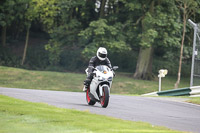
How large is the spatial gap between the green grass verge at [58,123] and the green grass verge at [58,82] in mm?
24090

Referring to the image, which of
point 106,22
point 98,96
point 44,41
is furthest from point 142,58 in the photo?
point 98,96

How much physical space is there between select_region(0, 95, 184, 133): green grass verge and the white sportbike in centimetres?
252

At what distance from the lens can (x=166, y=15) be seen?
38406 millimetres

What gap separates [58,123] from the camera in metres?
9.03

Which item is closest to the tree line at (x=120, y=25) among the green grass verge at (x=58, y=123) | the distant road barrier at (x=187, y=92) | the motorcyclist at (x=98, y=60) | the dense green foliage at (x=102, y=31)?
the dense green foliage at (x=102, y=31)

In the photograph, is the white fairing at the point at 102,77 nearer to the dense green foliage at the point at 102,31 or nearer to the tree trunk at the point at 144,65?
the dense green foliage at the point at 102,31

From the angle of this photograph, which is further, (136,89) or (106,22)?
(106,22)

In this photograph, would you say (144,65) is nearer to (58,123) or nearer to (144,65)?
(144,65)

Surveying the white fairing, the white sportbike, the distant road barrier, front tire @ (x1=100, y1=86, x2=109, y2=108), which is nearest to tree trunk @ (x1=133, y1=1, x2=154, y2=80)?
the distant road barrier

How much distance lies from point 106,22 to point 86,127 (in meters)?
31.8

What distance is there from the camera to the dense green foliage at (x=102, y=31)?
126 ft

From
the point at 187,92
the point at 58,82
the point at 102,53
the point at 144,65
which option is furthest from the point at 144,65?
the point at 102,53

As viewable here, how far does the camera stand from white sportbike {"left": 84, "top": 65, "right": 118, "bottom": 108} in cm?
1359

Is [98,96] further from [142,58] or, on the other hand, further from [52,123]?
[142,58]
